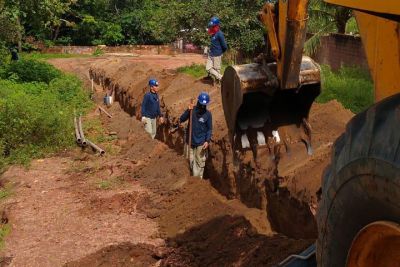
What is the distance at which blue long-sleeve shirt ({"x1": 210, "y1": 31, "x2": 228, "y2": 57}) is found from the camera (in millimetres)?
14309

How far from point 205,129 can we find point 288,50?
6.20 meters

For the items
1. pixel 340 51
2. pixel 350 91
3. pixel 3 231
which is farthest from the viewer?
pixel 340 51

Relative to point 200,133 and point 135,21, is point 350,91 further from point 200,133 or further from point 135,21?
point 135,21

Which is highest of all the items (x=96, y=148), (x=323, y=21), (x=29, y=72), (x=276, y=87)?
(x=323, y=21)

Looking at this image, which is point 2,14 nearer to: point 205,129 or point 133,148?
point 133,148

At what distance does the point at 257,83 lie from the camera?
544cm

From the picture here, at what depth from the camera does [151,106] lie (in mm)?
13609

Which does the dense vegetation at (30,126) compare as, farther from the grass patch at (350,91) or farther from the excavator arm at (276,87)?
the excavator arm at (276,87)

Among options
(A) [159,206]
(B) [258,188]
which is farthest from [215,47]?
(B) [258,188]

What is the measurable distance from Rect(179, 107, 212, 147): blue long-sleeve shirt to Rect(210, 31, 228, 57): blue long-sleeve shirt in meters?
3.84

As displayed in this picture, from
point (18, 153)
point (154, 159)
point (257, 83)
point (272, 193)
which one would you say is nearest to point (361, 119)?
point (257, 83)

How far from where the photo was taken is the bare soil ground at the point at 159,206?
7.80 m

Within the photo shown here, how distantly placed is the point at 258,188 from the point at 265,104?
3.34 m

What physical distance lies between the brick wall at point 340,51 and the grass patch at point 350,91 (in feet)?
8.75
